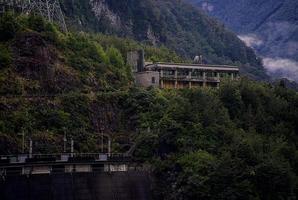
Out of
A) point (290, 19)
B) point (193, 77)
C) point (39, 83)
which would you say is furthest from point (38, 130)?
point (290, 19)

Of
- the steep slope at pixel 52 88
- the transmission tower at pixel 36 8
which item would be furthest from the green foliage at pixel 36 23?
the transmission tower at pixel 36 8

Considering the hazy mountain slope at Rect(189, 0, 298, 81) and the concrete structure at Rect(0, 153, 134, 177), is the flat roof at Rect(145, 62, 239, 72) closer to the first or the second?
the concrete structure at Rect(0, 153, 134, 177)

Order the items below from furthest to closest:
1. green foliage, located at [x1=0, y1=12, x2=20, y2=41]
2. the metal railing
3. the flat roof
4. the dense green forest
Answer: the flat roof, green foliage, located at [x1=0, y1=12, x2=20, y2=41], the dense green forest, the metal railing

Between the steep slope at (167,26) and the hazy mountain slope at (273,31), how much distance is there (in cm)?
3021

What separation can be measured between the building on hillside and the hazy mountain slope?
106279 mm

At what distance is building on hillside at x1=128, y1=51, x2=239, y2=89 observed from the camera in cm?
Result: 6431

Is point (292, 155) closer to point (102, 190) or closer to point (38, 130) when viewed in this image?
point (102, 190)

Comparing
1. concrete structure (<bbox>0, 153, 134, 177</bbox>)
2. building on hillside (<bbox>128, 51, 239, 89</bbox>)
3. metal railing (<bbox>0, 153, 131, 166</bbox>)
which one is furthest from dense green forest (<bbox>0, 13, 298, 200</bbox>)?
building on hillside (<bbox>128, 51, 239, 89</bbox>)

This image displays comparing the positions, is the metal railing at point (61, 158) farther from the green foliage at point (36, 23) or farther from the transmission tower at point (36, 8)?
the transmission tower at point (36, 8)

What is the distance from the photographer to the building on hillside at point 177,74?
64.3 meters

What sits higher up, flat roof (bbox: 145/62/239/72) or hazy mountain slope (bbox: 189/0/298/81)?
hazy mountain slope (bbox: 189/0/298/81)

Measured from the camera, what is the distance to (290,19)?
595ft

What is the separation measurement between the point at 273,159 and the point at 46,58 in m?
21.9

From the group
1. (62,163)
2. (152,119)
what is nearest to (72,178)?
(62,163)
